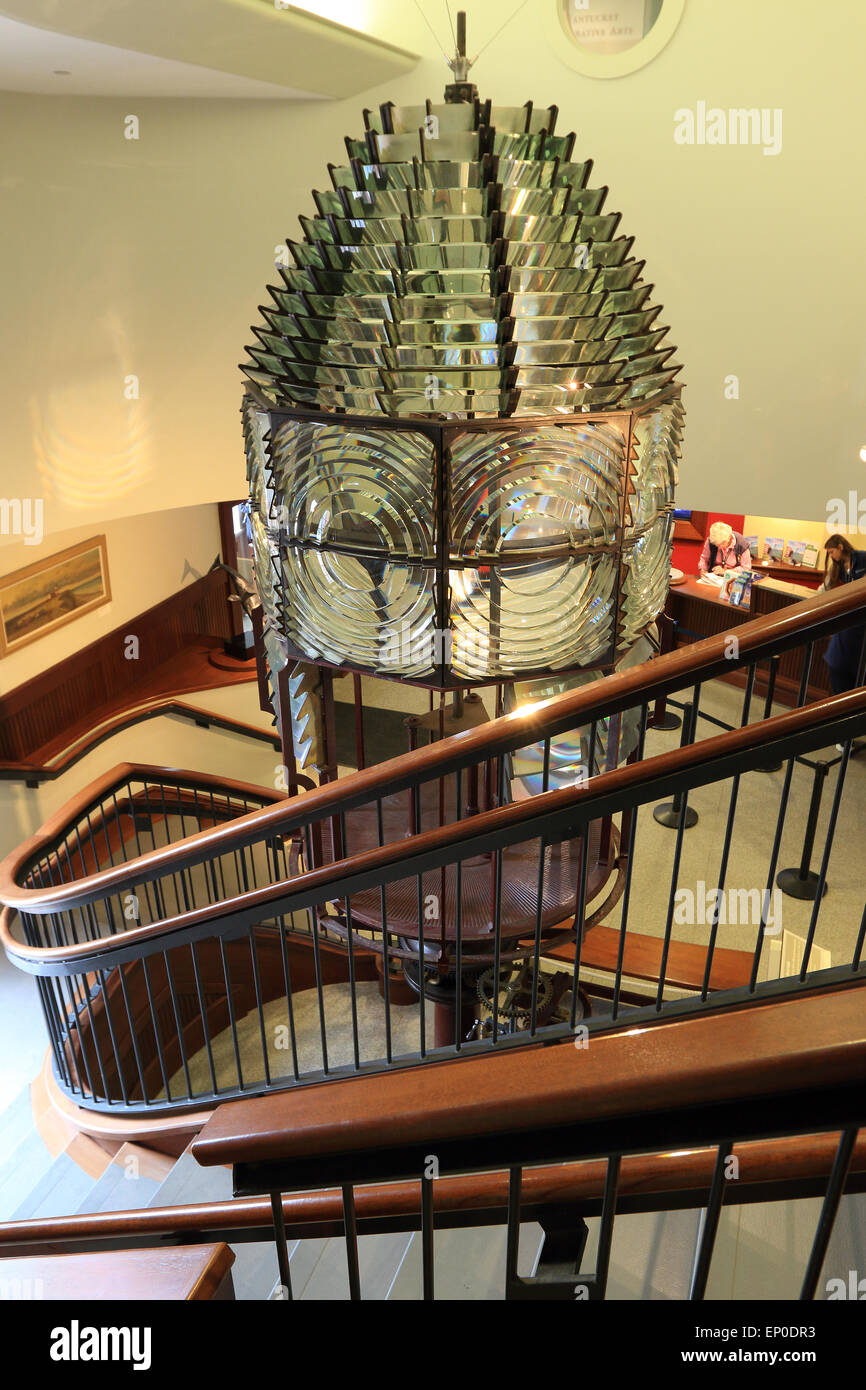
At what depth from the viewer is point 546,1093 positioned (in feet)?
2.73

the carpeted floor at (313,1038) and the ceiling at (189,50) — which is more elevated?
the ceiling at (189,50)

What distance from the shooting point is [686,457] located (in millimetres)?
4125

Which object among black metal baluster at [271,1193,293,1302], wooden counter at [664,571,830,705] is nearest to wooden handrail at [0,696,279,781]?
wooden counter at [664,571,830,705]

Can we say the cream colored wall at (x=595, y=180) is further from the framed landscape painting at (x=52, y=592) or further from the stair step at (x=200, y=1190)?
the stair step at (x=200, y=1190)

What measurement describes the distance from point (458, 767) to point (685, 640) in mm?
Result: 5923

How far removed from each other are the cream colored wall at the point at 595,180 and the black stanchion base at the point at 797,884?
61.9 inches

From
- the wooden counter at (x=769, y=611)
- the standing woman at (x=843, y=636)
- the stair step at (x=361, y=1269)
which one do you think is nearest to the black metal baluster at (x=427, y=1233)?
the stair step at (x=361, y=1269)

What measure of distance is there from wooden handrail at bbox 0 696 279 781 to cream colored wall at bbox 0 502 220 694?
26.9 inches

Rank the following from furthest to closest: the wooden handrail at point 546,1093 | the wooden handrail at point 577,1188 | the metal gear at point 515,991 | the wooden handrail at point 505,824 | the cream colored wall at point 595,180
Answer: the cream colored wall at point 595,180
the metal gear at point 515,991
the wooden handrail at point 505,824
the wooden handrail at point 577,1188
the wooden handrail at point 546,1093

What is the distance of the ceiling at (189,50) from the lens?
2.82m

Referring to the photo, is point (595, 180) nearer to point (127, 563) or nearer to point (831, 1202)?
point (831, 1202)

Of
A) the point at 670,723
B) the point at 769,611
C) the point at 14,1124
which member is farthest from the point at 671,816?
the point at 14,1124

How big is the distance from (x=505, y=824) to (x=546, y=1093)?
0.99 m
